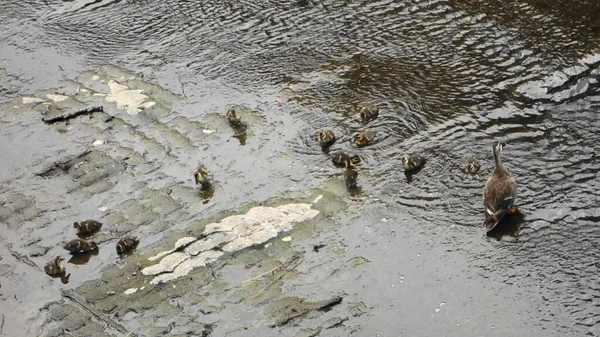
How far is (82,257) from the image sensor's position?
29.2 feet

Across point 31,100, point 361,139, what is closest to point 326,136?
point 361,139

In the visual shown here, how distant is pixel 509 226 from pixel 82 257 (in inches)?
169

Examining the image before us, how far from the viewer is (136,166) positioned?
33.7ft

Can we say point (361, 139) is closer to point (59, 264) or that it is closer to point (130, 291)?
point (130, 291)

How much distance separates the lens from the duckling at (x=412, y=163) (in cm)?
912

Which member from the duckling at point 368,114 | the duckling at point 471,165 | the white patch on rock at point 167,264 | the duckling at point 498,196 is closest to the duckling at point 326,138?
the duckling at point 368,114

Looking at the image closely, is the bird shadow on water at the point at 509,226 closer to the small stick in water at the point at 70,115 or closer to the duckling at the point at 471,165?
the duckling at the point at 471,165

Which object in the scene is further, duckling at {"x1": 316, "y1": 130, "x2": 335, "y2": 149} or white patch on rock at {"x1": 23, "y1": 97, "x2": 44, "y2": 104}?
white patch on rock at {"x1": 23, "y1": 97, "x2": 44, "y2": 104}

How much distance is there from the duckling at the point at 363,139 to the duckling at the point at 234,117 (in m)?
1.58

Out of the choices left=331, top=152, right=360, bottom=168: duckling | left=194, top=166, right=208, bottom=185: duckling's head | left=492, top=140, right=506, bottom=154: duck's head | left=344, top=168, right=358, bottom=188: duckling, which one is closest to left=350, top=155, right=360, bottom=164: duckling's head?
left=331, top=152, right=360, bottom=168: duckling

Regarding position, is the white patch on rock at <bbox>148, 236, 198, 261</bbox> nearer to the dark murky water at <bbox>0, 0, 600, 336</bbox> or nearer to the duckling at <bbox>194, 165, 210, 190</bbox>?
the dark murky water at <bbox>0, 0, 600, 336</bbox>

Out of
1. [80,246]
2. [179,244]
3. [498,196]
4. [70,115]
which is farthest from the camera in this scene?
[70,115]

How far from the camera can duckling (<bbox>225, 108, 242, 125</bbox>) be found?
1052 cm

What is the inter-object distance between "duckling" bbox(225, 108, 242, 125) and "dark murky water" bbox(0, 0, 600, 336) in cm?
31
